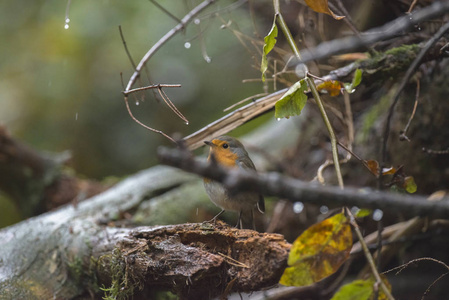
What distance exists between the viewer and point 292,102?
5.62 ft

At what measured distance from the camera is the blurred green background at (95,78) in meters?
5.81

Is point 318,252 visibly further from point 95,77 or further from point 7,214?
point 95,77

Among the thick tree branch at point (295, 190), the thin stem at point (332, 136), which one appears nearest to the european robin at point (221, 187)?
the thin stem at point (332, 136)

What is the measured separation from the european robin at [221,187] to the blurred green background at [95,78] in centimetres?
327

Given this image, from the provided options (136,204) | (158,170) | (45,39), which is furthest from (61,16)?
(136,204)

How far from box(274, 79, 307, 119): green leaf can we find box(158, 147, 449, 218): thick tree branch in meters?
0.85

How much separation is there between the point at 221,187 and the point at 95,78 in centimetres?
440

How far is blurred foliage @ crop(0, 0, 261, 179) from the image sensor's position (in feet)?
19.1

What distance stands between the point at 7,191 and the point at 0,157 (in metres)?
0.44

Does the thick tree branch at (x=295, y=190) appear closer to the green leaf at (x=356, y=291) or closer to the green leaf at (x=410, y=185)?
the green leaf at (x=356, y=291)

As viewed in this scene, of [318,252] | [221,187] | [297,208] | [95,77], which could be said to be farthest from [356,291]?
[95,77]

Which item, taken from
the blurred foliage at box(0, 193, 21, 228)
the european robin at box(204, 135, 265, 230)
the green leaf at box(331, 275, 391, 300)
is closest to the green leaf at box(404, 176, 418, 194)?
the green leaf at box(331, 275, 391, 300)

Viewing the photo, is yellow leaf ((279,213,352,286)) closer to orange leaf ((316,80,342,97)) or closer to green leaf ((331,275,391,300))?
green leaf ((331,275,391,300))

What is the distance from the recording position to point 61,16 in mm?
5785
